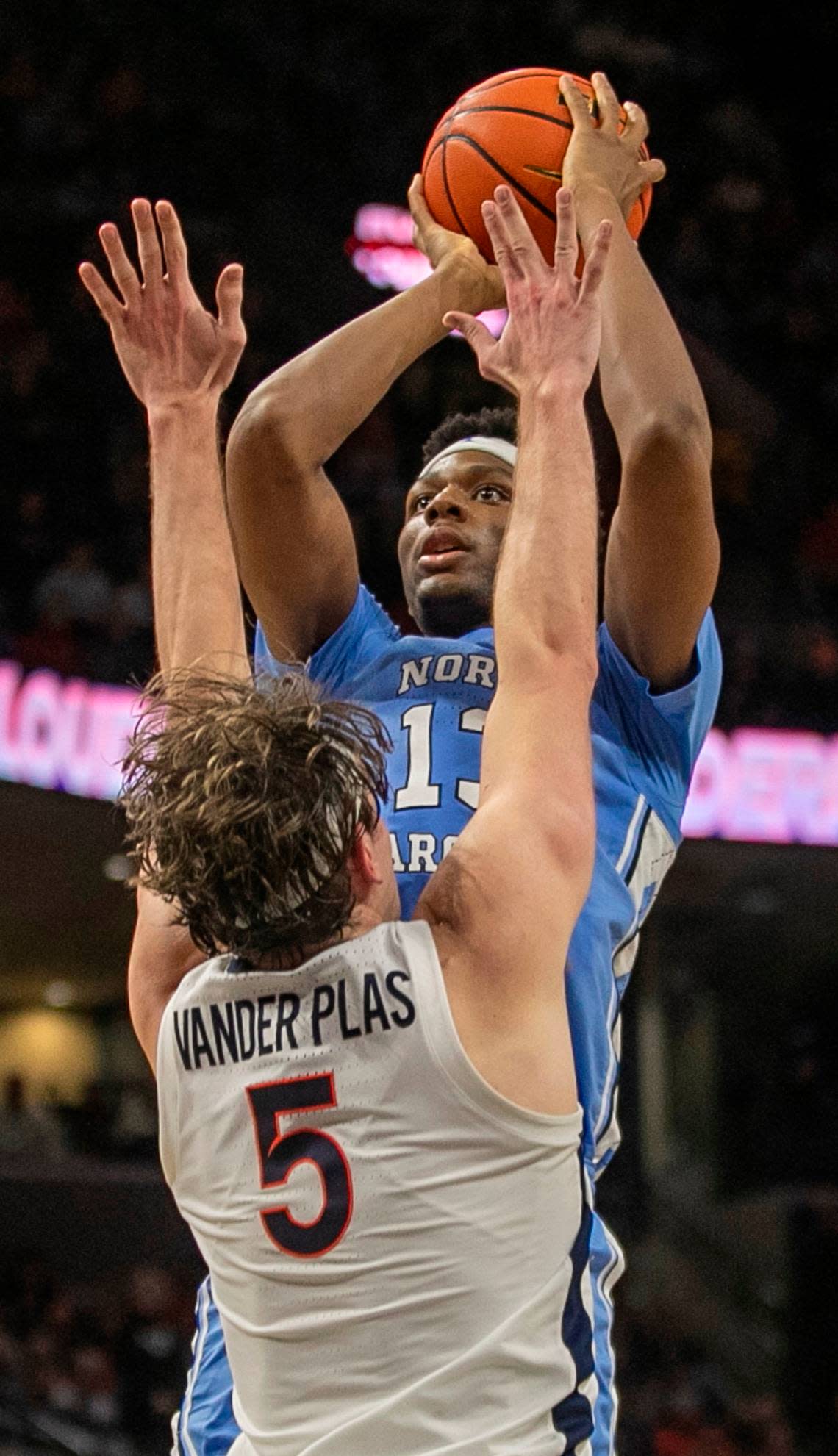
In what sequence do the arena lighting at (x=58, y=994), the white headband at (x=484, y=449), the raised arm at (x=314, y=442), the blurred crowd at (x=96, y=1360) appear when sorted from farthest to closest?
1. the arena lighting at (x=58, y=994)
2. the blurred crowd at (x=96, y=1360)
3. the white headband at (x=484, y=449)
4. the raised arm at (x=314, y=442)

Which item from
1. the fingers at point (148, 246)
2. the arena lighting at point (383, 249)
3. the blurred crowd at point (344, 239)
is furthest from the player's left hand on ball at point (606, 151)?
the arena lighting at point (383, 249)

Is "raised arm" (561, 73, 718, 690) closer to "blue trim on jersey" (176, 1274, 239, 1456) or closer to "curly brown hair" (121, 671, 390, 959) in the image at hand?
"curly brown hair" (121, 671, 390, 959)

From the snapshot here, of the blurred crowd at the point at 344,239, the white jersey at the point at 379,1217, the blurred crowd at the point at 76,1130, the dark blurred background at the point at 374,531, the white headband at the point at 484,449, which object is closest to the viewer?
the white jersey at the point at 379,1217

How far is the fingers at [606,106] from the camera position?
2994mm

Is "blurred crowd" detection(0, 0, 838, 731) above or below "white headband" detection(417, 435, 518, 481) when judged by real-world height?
above

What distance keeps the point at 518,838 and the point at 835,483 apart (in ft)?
42.3

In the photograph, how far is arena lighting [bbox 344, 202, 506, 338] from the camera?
13.5 metres

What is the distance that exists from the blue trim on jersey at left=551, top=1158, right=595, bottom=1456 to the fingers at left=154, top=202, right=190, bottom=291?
4.69ft

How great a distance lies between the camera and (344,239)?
13.7 m

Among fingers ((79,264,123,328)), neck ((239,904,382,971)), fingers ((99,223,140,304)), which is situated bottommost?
neck ((239,904,382,971))

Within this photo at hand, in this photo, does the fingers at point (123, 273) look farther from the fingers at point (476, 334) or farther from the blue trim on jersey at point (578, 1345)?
the blue trim on jersey at point (578, 1345)

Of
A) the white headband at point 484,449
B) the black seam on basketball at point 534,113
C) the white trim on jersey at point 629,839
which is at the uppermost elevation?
the black seam on basketball at point 534,113

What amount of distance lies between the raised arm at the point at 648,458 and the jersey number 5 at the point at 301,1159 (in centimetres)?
105

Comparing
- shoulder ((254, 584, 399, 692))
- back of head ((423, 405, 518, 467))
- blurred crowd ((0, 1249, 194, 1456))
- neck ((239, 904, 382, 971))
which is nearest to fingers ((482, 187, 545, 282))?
shoulder ((254, 584, 399, 692))
